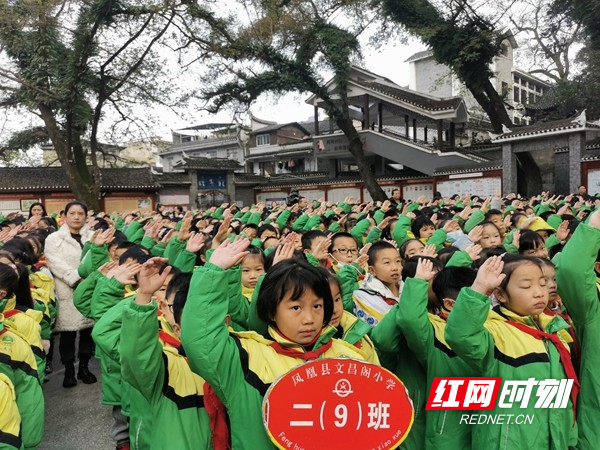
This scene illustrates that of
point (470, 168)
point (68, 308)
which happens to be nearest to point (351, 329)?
point (68, 308)

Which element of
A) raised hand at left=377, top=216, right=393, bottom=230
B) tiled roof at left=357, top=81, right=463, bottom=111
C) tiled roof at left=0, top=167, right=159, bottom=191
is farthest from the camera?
tiled roof at left=357, top=81, right=463, bottom=111

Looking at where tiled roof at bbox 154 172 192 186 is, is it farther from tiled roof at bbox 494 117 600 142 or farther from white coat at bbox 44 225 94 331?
white coat at bbox 44 225 94 331

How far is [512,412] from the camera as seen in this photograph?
6.22ft

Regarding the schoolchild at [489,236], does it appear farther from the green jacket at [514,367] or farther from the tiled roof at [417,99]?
the tiled roof at [417,99]

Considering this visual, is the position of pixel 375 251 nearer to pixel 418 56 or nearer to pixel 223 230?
pixel 223 230

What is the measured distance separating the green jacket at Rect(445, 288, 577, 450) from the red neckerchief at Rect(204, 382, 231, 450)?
3.18 ft

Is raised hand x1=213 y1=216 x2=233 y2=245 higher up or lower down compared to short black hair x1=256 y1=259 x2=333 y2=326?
higher up

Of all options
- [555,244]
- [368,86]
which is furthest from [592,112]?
[555,244]

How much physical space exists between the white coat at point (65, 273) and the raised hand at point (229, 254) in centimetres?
312

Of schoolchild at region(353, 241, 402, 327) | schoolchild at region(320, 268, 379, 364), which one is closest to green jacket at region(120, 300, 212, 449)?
schoolchild at region(320, 268, 379, 364)

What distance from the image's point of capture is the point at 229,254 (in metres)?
1.59

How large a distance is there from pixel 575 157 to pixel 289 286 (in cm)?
1660

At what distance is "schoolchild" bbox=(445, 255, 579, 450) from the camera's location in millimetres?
1747

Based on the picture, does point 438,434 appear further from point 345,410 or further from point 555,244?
point 555,244
